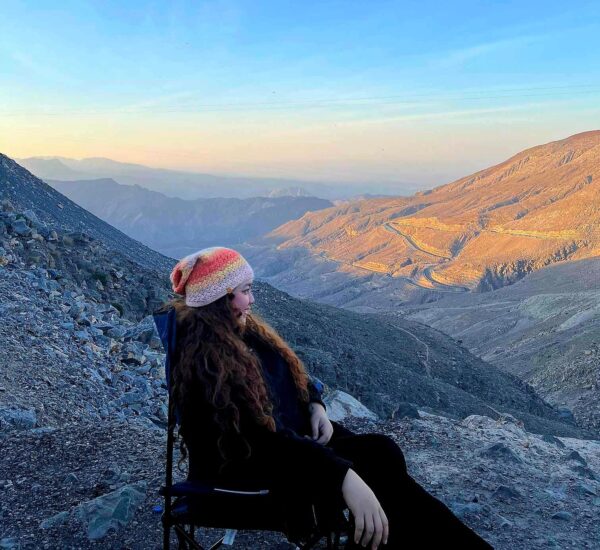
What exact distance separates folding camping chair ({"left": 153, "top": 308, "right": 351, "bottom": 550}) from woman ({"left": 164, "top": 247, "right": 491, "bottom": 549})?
6cm

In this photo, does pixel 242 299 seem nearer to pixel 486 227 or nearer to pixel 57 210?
pixel 57 210

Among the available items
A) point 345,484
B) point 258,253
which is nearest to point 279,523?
point 345,484

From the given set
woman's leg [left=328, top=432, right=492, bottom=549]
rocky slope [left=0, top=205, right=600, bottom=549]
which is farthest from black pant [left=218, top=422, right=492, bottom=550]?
rocky slope [left=0, top=205, right=600, bottom=549]

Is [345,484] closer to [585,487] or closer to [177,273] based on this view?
[177,273]

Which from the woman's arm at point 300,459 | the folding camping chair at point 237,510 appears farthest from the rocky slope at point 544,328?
the woman's arm at point 300,459

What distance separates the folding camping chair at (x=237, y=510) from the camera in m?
2.84

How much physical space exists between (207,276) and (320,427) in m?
1.12

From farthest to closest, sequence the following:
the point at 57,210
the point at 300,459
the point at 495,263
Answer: the point at 495,263, the point at 57,210, the point at 300,459

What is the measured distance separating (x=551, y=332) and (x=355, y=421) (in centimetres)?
3719

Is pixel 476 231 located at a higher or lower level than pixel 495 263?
higher

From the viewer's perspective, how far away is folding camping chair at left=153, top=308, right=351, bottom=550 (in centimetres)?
284

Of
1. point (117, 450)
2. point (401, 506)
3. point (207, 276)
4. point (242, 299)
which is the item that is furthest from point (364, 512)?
point (117, 450)

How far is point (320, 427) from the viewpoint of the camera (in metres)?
3.49

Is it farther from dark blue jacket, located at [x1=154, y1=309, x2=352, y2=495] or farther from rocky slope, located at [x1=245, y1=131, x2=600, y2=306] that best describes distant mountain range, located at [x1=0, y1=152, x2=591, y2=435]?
rocky slope, located at [x1=245, y1=131, x2=600, y2=306]
